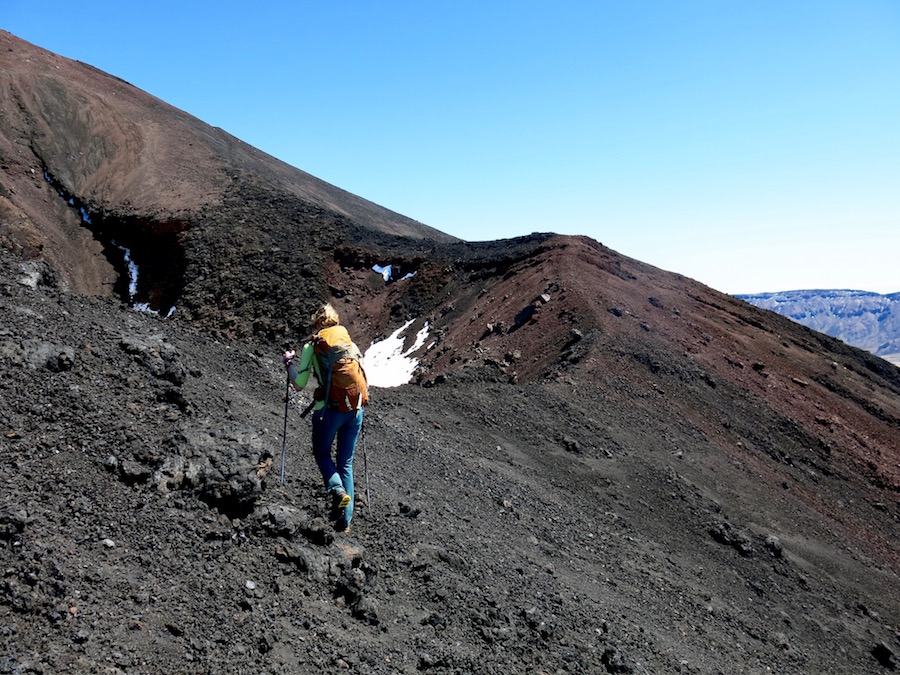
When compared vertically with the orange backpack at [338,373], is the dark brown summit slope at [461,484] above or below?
below

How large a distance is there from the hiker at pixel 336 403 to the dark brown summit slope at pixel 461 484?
1.25 feet

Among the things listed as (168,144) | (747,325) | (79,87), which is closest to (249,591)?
(747,325)

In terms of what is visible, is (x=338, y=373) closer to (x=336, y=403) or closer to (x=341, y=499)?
(x=336, y=403)

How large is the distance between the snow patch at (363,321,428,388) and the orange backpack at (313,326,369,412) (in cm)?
1480

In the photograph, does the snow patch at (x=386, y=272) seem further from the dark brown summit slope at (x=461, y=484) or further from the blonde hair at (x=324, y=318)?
the blonde hair at (x=324, y=318)

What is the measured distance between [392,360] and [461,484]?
15126 millimetres

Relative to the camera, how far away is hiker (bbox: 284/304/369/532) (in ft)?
19.6

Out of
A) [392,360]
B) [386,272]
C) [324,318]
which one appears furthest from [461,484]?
[386,272]

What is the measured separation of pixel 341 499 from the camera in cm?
595

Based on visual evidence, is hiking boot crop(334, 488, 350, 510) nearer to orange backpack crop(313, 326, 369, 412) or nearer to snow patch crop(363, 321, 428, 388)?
orange backpack crop(313, 326, 369, 412)

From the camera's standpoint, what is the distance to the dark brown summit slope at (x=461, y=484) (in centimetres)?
474

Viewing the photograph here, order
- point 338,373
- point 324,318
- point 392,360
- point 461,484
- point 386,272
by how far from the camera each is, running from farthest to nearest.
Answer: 1. point 386,272
2. point 392,360
3. point 461,484
4. point 324,318
5. point 338,373

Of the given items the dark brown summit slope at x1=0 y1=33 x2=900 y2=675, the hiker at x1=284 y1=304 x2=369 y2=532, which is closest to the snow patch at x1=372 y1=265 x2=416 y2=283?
the dark brown summit slope at x1=0 y1=33 x2=900 y2=675

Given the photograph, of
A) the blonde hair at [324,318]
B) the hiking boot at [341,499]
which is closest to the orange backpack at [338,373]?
the blonde hair at [324,318]
